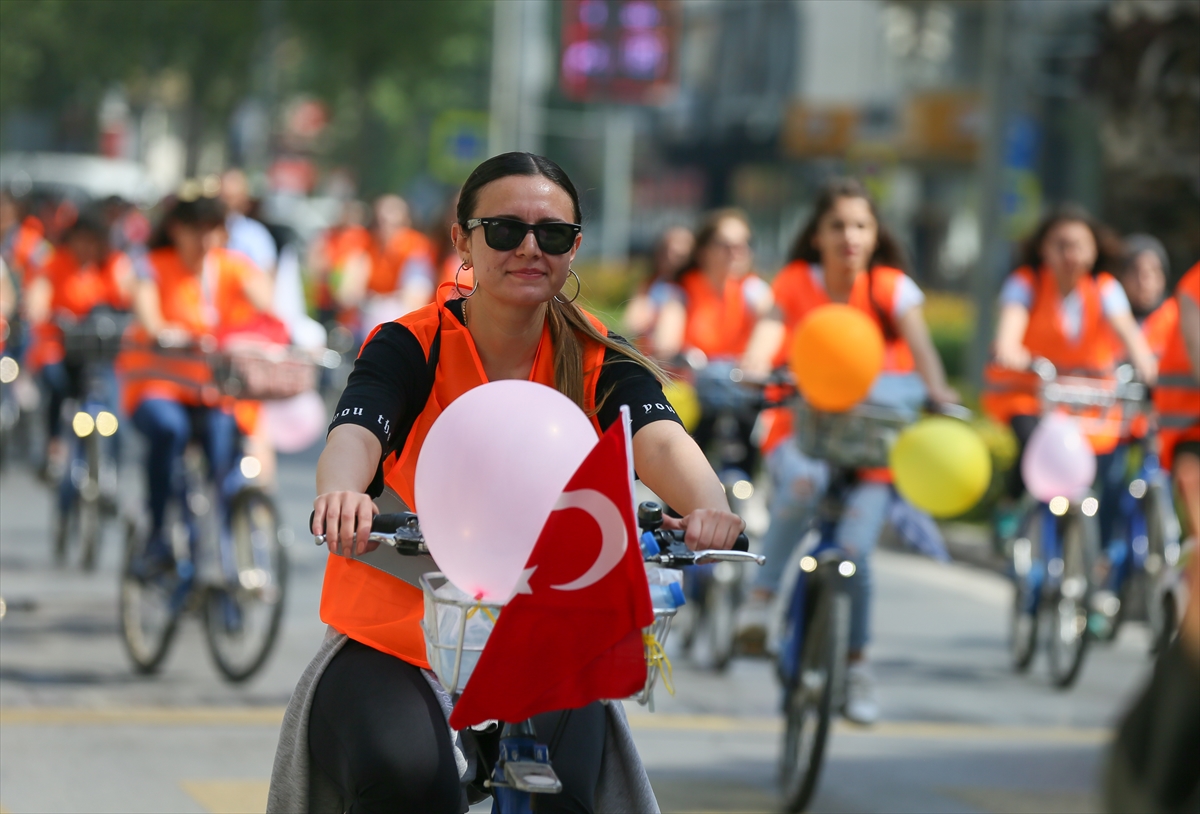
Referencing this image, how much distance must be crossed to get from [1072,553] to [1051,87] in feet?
81.1

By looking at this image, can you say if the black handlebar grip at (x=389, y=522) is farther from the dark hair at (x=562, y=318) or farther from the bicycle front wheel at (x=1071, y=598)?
the bicycle front wheel at (x=1071, y=598)

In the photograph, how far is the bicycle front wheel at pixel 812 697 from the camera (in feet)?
20.0

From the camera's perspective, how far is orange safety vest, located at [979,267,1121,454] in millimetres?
9305

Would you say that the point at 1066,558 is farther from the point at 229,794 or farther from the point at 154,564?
the point at 229,794

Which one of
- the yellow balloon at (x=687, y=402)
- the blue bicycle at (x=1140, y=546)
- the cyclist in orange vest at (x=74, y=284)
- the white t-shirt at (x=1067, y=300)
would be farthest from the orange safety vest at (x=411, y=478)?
the cyclist in orange vest at (x=74, y=284)

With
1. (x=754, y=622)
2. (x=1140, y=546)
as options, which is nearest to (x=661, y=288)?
(x=1140, y=546)

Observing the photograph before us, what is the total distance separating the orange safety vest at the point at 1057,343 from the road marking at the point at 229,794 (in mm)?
4557

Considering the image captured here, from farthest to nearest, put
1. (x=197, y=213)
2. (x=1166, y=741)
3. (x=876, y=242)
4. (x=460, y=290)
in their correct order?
(x=197, y=213) → (x=876, y=242) → (x=460, y=290) → (x=1166, y=741)

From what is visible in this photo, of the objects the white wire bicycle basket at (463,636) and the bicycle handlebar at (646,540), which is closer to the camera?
the white wire bicycle basket at (463,636)

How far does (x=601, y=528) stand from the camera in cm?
278

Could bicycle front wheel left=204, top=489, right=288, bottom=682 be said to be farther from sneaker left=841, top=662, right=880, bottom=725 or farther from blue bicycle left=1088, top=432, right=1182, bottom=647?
blue bicycle left=1088, top=432, right=1182, bottom=647

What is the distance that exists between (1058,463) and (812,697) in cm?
290

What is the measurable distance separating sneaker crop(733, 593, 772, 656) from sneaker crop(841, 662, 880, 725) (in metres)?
0.58

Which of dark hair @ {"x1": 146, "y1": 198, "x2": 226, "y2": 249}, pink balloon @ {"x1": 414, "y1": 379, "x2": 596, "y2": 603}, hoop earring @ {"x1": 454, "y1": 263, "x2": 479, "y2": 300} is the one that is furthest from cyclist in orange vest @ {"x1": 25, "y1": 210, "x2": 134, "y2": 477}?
pink balloon @ {"x1": 414, "y1": 379, "x2": 596, "y2": 603}
